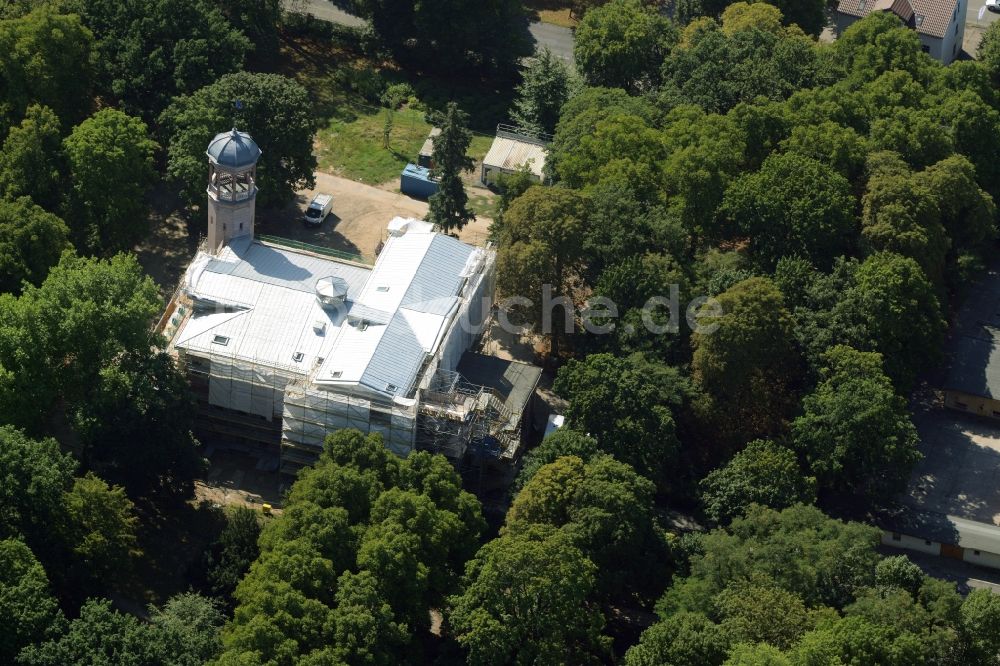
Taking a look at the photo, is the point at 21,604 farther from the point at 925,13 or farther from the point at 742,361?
the point at 925,13

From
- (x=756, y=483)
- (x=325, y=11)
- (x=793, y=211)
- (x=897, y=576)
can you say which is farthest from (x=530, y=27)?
(x=897, y=576)

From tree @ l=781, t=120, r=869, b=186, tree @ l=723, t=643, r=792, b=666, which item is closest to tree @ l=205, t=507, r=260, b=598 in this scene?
tree @ l=723, t=643, r=792, b=666

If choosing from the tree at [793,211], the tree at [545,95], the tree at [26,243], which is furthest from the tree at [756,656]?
the tree at [545,95]

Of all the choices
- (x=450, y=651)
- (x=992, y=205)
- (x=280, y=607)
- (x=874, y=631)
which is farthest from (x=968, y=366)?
(x=280, y=607)

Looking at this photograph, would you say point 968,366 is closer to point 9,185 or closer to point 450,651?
point 450,651

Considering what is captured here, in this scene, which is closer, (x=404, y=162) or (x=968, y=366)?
(x=968, y=366)
